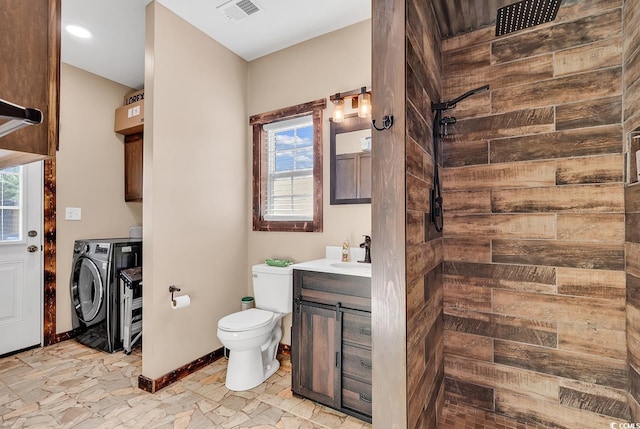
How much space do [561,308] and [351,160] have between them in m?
1.64

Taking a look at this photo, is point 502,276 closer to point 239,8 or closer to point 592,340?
point 592,340

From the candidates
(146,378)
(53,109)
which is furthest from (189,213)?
(53,109)

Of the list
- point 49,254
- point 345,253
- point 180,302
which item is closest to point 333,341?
point 345,253

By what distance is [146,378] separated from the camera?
2246 mm

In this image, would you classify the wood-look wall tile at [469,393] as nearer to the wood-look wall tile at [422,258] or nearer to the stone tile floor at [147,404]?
the stone tile floor at [147,404]

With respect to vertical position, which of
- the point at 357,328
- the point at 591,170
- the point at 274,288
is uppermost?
the point at 591,170

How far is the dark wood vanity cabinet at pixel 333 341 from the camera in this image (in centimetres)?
188

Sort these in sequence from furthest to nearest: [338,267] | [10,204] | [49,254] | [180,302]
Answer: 1. [49,254]
2. [10,204]
3. [180,302]
4. [338,267]

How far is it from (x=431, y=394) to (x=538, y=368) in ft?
2.15

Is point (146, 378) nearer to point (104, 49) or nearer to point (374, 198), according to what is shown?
point (374, 198)

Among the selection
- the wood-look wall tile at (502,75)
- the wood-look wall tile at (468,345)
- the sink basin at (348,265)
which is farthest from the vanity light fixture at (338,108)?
the wood-look wall tile at (468,345)

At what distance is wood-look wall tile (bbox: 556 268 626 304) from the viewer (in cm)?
158

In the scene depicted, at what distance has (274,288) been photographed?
8.14 feet

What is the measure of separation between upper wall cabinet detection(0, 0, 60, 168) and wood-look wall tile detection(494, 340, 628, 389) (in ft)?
7.58
